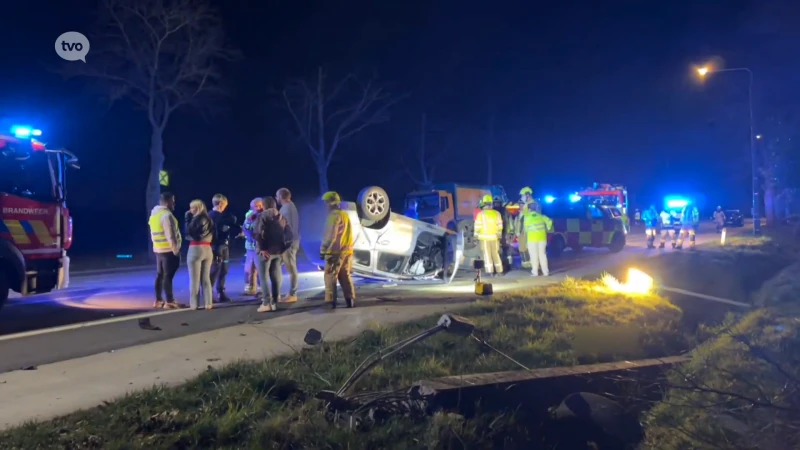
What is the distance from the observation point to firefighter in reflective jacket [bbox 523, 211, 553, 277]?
1354 cm

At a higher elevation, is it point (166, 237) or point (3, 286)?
point (166, 237)

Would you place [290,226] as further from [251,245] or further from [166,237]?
[166,237]

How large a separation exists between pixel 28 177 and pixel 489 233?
840cm

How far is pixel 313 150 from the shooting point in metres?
34.9

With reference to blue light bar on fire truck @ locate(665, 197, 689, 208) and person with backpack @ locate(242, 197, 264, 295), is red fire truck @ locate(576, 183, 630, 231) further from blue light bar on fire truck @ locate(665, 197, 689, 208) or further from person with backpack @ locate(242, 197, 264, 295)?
person with backpack @ locate(242, 197, 264, 295)

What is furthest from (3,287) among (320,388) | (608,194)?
(608,194)

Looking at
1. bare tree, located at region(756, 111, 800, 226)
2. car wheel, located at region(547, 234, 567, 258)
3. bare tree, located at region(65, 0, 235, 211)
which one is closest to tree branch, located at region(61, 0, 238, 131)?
bare tree, located at region(65, 0, 235, 211)

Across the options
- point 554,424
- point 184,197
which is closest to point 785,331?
point 554,424

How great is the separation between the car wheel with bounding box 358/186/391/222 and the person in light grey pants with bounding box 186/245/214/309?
2638 millimetres

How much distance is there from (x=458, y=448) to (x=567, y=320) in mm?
4312

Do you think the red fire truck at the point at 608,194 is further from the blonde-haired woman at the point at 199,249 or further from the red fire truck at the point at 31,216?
the red fire truck at the point at 31,216

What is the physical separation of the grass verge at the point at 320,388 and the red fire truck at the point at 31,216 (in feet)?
Result: 15.1

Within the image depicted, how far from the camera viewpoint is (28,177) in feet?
30.7

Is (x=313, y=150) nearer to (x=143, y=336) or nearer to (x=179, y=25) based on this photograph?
(x=179, y=25)
